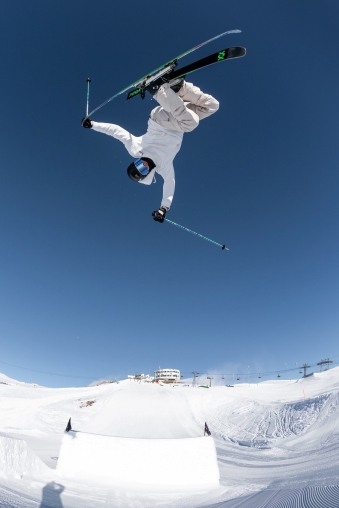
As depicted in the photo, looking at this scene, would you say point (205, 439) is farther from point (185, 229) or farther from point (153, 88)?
point (153, 88)

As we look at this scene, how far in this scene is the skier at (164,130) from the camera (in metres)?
4.57

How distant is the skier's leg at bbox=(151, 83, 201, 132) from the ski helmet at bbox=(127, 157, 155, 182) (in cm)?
73

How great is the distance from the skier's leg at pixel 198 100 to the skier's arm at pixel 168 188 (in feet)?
4.01

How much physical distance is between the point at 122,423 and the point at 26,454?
11.7m

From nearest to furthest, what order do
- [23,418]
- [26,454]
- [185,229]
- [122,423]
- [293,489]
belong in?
[293,489], [26,454], [185,229], [122,423], [23,418]

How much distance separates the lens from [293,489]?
335 centimetres

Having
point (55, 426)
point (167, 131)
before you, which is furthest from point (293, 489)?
point (55, 426)

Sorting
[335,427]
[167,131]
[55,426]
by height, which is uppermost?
[167,131]

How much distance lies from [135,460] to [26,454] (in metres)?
2.14

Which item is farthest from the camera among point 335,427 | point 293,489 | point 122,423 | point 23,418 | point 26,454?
point 23,418

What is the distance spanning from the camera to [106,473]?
5.42 m

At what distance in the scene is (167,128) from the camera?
5.34 meters

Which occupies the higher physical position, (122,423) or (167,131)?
(167,131)

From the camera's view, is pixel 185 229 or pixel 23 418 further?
pixel 23 418
